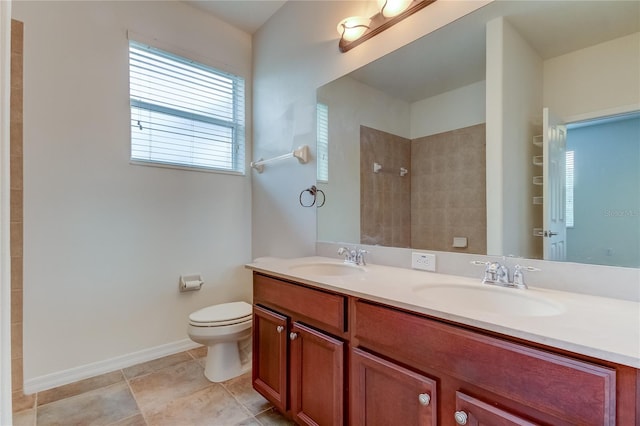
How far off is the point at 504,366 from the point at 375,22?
69.8 inches

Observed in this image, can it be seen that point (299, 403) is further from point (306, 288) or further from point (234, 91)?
point (234, 91)

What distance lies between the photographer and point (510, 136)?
4.34 ft

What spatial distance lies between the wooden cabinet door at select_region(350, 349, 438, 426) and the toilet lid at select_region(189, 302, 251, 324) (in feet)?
3.56

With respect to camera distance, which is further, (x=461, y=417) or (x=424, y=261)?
(x=424, y=261)

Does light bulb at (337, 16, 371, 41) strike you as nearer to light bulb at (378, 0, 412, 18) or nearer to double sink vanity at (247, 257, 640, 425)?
light bulb at (378, 0, 412, 18)

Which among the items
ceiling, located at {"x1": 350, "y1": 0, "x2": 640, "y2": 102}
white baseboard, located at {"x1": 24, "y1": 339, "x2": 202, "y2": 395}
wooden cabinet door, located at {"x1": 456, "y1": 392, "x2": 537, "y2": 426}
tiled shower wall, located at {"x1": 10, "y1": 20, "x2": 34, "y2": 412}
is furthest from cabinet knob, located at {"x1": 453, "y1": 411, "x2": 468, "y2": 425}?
tiled shower wall, located at {"x1": 10, "y1": 20, "x2": 34, "y2": 412}

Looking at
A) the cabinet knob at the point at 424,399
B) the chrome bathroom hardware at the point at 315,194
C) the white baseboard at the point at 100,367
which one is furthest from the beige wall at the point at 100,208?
the cabinet knob at the point at 424,399

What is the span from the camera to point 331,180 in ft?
7.02

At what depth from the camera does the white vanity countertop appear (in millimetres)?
687

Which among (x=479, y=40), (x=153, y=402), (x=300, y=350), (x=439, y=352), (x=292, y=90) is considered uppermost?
(x=292, y=90)

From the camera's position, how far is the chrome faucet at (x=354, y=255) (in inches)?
70.8

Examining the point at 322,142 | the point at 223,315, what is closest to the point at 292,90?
the point at 322,142

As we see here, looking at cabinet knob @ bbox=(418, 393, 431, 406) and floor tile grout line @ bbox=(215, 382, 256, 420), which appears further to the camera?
floor tile grout line @ bbox=(215, 382, 256, 420)

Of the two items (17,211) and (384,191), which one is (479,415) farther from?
(17,211)
